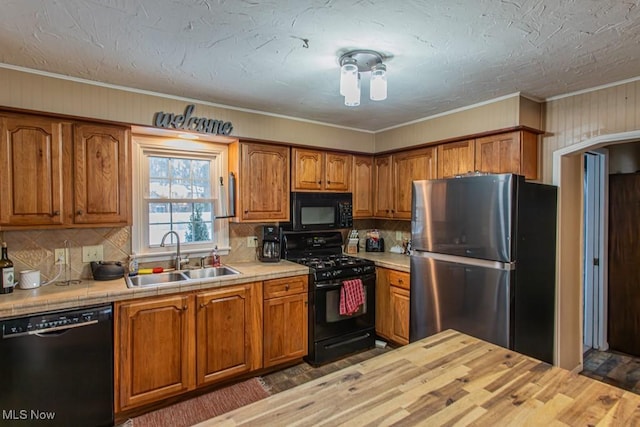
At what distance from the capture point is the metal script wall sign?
2.80 m

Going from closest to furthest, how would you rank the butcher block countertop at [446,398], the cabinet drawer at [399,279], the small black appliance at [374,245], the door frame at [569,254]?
the butcher block countertop at [446,398] < the door frame at [569,254] < the cabinet drawer at [399,279] < the small black appliance at [374,245]

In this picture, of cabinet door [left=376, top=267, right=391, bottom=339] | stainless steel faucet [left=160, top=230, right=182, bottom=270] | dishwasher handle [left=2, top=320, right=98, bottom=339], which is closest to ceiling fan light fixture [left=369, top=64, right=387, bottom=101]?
cabinet door [left=376, top=267, right=391, bottom=339]

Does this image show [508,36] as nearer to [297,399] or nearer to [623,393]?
[623,393]

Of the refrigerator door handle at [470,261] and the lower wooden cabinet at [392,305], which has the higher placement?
the refrigerator door handle at [470,261]

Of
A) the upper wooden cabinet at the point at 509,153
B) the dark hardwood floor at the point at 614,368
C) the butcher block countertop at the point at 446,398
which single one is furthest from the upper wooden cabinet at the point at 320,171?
the dark hardwood floor at the point at 614,368

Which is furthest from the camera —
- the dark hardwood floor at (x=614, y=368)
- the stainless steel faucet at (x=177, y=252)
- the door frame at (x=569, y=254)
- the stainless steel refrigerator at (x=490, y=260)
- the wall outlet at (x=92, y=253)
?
the stainless steel faucet at (x=177, y=252)

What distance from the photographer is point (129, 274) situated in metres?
2.83

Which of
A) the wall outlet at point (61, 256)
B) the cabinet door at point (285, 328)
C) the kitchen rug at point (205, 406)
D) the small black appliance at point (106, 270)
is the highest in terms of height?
the wall outlet at point (61, 256)

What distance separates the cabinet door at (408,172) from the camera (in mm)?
3562

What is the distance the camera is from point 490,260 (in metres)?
2.57

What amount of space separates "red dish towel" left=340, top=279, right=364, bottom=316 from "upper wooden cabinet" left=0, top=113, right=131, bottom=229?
1.95m

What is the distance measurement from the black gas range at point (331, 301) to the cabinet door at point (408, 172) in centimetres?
75

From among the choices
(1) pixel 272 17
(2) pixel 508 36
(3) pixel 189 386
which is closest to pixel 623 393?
(2) pixel 508 36

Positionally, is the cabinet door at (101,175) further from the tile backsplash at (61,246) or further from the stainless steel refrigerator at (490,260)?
the stainless steel refrigerator at (490,260)
